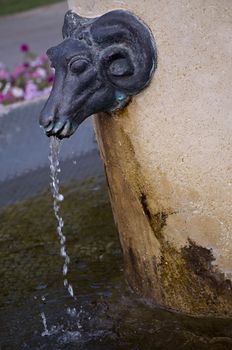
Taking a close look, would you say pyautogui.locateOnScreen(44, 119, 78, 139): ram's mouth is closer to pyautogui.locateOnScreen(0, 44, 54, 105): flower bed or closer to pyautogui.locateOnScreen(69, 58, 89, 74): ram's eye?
pyautogui.locateOnScreen(69, 58, 89, 74): ram's eye

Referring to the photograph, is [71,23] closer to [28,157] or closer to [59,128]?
[59,128]

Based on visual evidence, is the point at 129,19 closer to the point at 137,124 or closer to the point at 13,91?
the point at 137,124

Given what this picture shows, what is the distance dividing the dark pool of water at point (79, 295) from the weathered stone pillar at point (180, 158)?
0.11 metres

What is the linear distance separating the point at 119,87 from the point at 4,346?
97 cm

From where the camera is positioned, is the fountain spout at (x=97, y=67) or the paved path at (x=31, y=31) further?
the paved path at (x=31, y=31)

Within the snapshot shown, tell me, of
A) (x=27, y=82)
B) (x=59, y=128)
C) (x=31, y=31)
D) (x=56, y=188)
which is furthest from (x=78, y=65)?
(x=31, y=31)

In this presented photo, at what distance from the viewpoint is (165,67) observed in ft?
7.85

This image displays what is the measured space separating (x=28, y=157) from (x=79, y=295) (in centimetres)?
162

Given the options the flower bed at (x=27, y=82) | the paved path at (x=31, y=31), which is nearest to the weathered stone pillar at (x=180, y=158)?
the flower bed at (x=27, y=82)

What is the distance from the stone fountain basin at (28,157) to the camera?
451 cm

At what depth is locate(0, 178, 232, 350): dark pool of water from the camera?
265cm

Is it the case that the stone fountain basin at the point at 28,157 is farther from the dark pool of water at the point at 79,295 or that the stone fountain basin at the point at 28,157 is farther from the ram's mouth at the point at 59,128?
the ram's mouth at the point at 59,128

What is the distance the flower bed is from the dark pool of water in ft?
4.49

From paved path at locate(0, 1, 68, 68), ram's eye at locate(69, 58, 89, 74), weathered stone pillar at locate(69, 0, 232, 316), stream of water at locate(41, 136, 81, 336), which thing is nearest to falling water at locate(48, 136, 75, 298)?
stream of water at locate(41, 136, 81, 336)
